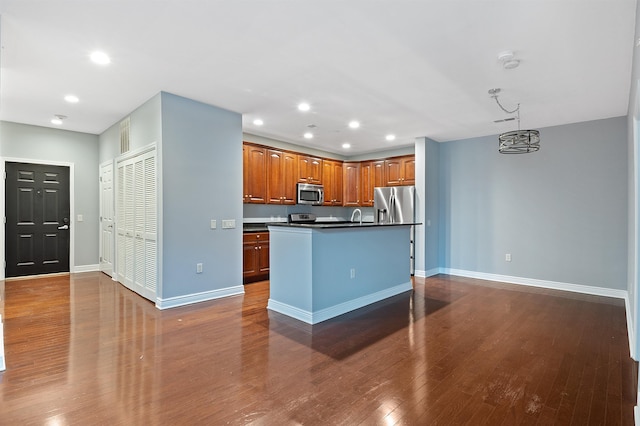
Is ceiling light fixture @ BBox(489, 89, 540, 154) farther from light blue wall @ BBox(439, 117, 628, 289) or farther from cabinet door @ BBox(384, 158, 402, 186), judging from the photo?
cabinet door @ BBox(384, 158, 402, 186)

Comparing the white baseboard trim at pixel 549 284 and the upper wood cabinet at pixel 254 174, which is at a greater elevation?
the upper wood cabinet at pixel 254 174

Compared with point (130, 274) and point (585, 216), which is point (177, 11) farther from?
point (585, 216)

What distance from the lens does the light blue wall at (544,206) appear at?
4.89 m

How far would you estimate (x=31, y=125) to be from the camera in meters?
5.81

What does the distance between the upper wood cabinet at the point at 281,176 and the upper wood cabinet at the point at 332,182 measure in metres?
0.92

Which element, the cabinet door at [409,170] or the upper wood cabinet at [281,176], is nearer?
the upper wood cabinet at [281,176]

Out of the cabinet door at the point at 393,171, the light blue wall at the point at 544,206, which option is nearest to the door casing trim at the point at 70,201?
the cabinet door at the point at 393,171

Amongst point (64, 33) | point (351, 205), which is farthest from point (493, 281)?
point (64, 33)

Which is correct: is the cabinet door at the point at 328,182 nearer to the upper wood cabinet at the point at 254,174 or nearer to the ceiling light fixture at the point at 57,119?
the upper wood cabinet at the point at 254,174

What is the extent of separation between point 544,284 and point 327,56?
16.8 ft

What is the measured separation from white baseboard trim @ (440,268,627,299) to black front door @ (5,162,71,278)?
24.3ft

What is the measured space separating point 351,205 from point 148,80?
5.18 metres

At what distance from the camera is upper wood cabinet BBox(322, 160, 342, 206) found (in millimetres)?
7538

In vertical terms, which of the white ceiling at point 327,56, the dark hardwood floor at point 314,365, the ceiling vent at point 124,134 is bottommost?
the dark hardwood floor at point 314,365
